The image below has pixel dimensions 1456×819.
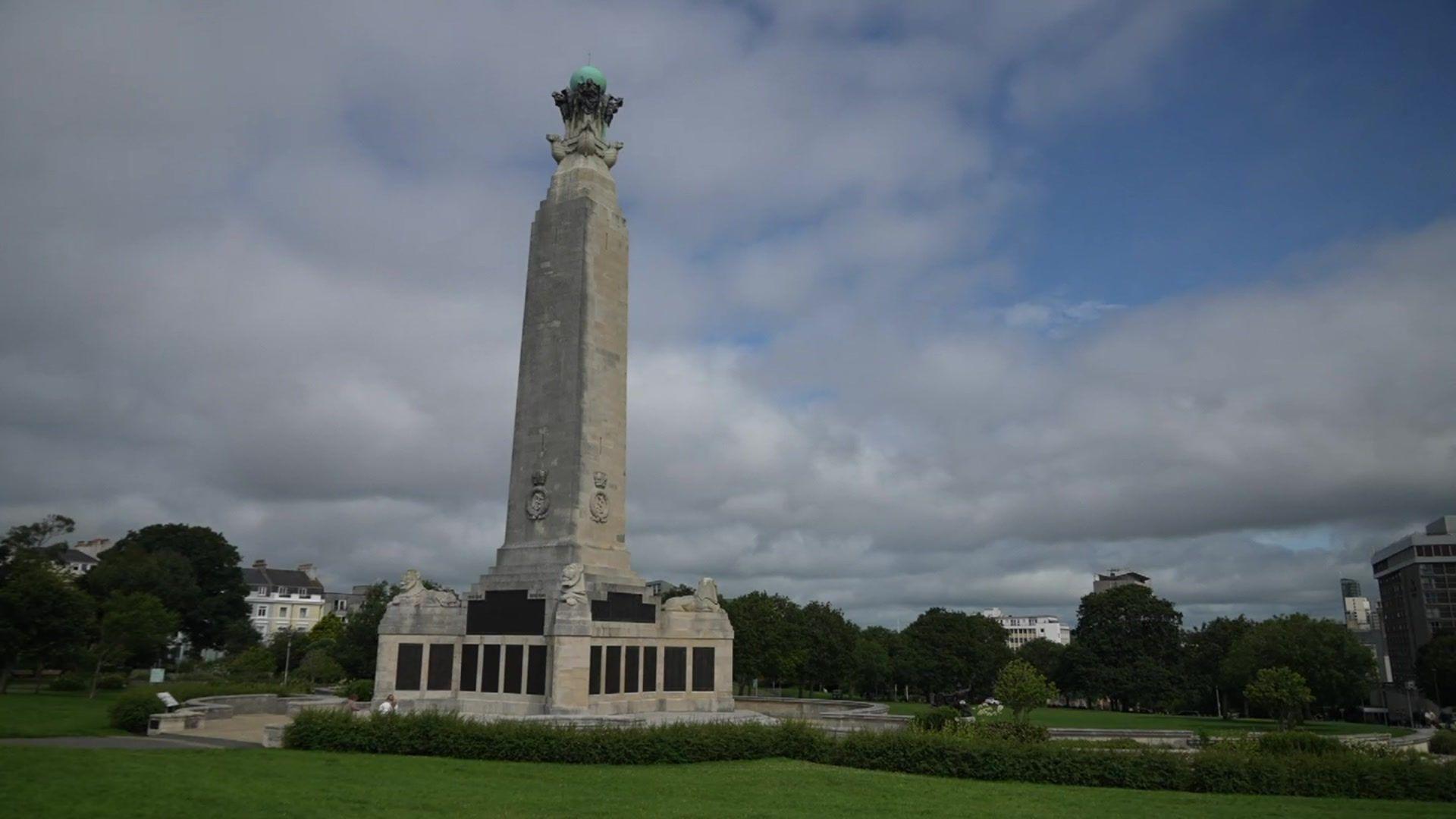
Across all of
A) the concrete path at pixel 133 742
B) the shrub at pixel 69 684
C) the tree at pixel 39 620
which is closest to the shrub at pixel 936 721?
the concrete path at pixel 133 742

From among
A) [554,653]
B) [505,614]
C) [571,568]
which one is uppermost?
[571,568]

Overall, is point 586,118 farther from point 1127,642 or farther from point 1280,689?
point 1127,642

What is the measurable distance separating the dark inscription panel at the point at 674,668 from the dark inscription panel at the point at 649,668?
0.53 metres

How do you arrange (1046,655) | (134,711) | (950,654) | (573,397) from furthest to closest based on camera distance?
1. (1046,655)
2. (950,654)
3. (573,397)
4. (134,711)

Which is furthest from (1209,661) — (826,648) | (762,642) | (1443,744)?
(1443,744)

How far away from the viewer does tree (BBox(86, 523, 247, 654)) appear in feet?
246

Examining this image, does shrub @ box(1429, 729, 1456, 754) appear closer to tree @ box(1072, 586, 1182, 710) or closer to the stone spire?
the stone spire

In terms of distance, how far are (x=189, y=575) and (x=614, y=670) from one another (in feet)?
217

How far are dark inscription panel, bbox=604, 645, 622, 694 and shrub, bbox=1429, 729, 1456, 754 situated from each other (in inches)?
1184

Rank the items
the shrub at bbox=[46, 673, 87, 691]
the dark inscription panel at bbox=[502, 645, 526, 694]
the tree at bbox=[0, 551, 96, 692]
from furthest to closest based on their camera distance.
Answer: the shrub at bbox=[46, 673, 87, 691] → the tree at bbox=[0, 551, 96, 692] → the dark inscription panel at bbox=[502, 645, 526, 694]

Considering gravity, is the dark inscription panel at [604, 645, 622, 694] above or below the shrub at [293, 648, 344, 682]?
above

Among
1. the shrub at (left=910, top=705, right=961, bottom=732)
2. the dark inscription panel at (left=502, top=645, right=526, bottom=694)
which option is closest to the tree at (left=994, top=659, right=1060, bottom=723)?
the shrub at (left=910, top=705, right=961, bottom=732)

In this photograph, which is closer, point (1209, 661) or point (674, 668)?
point (674, 668)

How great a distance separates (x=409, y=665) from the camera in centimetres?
3719
